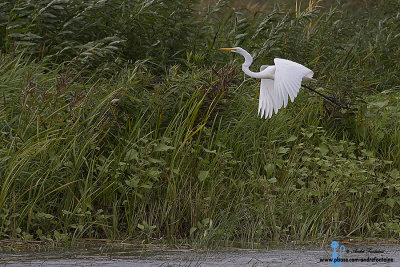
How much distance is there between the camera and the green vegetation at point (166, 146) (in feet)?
15.6

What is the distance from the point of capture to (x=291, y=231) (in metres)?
4.93

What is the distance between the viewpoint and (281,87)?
503 centimetres

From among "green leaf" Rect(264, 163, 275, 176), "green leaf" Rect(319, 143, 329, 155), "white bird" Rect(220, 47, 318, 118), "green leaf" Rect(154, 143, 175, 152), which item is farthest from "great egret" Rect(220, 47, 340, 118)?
"green leaf" Rect(154, 143, 175, 152)

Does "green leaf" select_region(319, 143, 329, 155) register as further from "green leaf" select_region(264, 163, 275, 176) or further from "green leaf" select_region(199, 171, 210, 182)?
"green leaf" select_region(199, 171, 210, 182)

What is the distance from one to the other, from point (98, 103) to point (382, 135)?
7.97 ft

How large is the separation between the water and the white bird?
43.0 inches

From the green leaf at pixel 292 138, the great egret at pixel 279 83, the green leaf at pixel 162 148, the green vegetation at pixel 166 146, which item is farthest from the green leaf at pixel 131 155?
the green leaf at pixel 292 138

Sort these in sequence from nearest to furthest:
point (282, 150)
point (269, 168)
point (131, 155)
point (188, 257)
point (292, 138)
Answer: point (188, 257)
point (131, 155)
point (269, 168)
point (282, 150)
point (292, 138)

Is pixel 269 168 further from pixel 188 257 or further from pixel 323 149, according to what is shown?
pixel 188 257

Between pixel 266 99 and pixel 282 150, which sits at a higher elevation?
pixel 266 99

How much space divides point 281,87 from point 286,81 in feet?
0.24

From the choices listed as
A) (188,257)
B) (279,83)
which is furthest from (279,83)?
(188,257)

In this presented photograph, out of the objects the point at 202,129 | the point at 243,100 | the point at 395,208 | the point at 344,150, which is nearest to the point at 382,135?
the point at 344,150

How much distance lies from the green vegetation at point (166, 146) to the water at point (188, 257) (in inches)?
9.7
